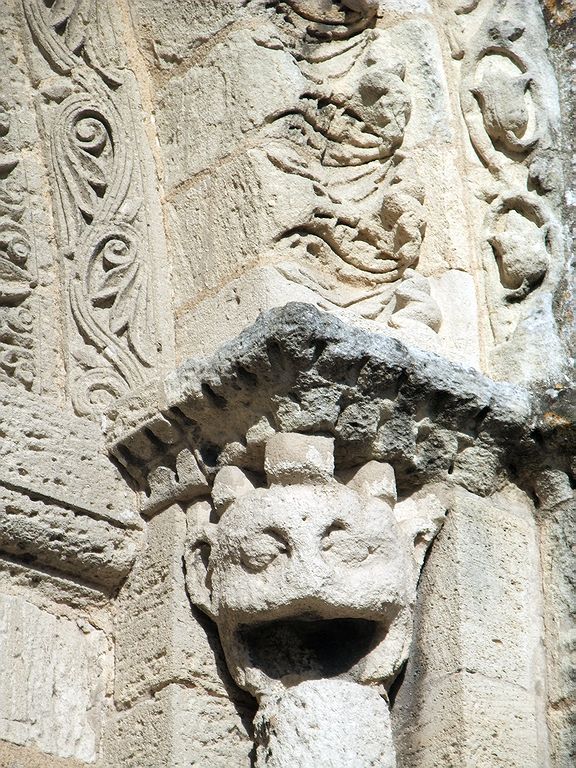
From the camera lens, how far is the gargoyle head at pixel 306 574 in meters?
3.24

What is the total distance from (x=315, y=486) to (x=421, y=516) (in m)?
0.30

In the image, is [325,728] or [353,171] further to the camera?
[353,171]

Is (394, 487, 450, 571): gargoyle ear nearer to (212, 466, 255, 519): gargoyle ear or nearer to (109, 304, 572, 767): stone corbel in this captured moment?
(109, 304, 572, 767): stone corbel

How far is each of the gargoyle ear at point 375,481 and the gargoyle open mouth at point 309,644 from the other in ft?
0.93

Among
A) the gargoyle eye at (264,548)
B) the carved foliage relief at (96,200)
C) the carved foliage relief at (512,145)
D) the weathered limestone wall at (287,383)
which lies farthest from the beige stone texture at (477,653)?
the carved foliage relief at (96,200)

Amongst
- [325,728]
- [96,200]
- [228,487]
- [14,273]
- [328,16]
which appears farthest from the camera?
Answer: [328,16]

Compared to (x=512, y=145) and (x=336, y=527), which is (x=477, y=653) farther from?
(x=512, y=145)

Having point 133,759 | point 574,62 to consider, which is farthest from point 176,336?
point 574,62

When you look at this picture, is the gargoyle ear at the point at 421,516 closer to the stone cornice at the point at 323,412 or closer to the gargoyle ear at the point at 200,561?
the stone cornice at the point at 323,412

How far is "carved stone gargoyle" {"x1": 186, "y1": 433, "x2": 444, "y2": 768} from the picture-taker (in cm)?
320

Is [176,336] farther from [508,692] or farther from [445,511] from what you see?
[508,692]

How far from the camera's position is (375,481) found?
11.2 feet

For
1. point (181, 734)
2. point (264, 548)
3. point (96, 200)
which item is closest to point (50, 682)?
point (181, 734)

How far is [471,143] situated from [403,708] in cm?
151
